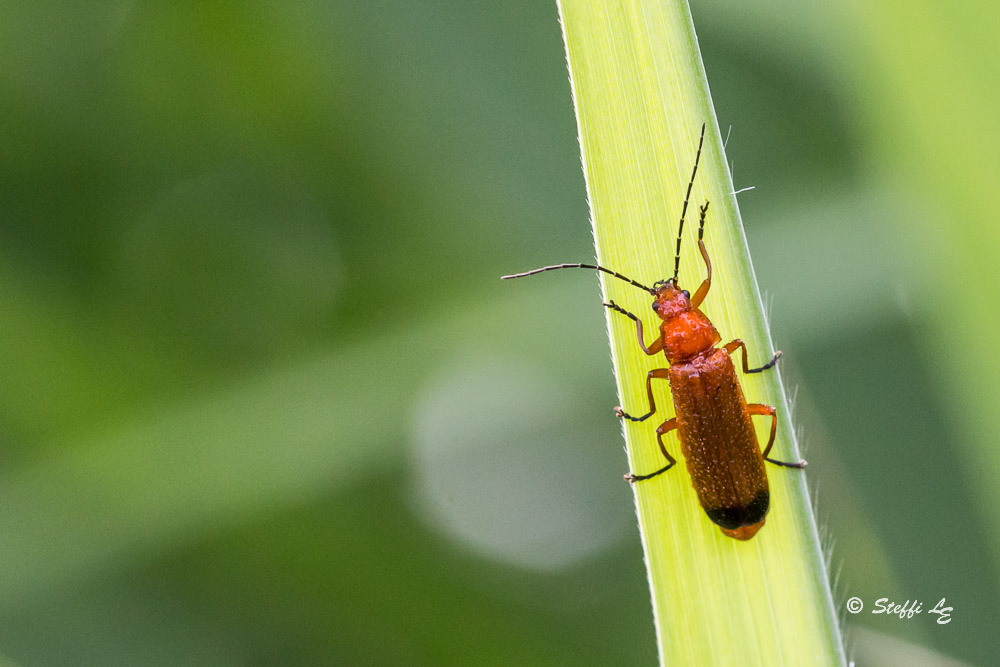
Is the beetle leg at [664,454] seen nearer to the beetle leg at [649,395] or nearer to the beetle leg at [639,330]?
the beetle leg at [649,395]

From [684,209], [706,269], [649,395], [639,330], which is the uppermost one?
[684,209]

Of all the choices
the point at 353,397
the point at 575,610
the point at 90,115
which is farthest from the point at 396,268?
the point at 575,610

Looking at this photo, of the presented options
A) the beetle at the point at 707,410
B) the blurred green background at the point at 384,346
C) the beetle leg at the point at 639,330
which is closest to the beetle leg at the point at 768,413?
the beetle at the point at 707,410

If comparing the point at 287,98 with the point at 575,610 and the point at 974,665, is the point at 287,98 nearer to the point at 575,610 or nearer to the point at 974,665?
the point at 575,610

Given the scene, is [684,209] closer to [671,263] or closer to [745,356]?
[671,263]

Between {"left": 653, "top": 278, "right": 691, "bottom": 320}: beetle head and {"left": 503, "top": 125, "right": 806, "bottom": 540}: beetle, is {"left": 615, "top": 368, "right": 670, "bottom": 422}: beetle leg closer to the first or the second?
{"left": 503, "top": 125, "right": 806, "bottom": 540}: beetle

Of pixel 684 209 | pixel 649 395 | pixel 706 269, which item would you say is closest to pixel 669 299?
pixel 706 269
